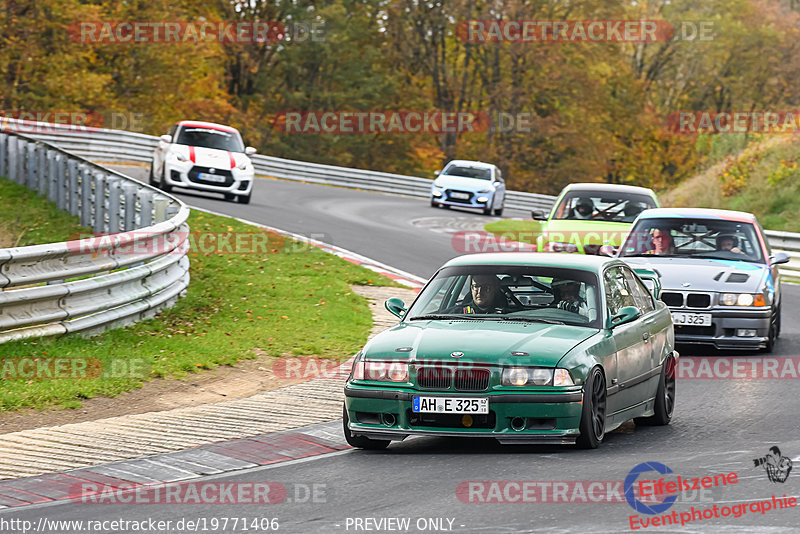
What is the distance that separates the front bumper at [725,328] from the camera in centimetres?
1381

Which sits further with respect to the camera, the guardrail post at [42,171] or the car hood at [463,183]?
the car hood at [463,183]

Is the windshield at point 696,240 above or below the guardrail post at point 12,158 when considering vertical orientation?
above

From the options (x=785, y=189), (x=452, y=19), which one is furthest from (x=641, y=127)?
(x=785, y=189)

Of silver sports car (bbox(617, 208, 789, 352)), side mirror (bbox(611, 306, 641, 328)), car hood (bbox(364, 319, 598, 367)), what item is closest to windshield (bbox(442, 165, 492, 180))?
silver sports car (bbox(617, 208, 789, 352))

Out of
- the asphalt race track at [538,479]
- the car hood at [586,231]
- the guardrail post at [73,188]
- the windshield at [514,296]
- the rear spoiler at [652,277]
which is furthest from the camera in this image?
the guardrail post at [73,188]

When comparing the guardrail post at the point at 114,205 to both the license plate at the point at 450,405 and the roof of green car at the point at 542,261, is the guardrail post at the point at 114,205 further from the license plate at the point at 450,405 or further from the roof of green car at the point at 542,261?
the license plate at the point at 450,405

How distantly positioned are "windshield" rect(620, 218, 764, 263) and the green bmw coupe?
5.14m

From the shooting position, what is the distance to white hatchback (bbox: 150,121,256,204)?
90.8ft

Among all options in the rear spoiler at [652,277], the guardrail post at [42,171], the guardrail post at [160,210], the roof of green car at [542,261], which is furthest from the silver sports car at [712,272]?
the guardrail post at [42,171]

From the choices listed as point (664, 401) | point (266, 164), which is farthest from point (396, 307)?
point (266, 164)

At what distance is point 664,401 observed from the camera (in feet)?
32.2

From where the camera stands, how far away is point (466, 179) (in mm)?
37156

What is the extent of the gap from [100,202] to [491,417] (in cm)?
1196

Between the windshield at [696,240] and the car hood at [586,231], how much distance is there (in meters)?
3.94
